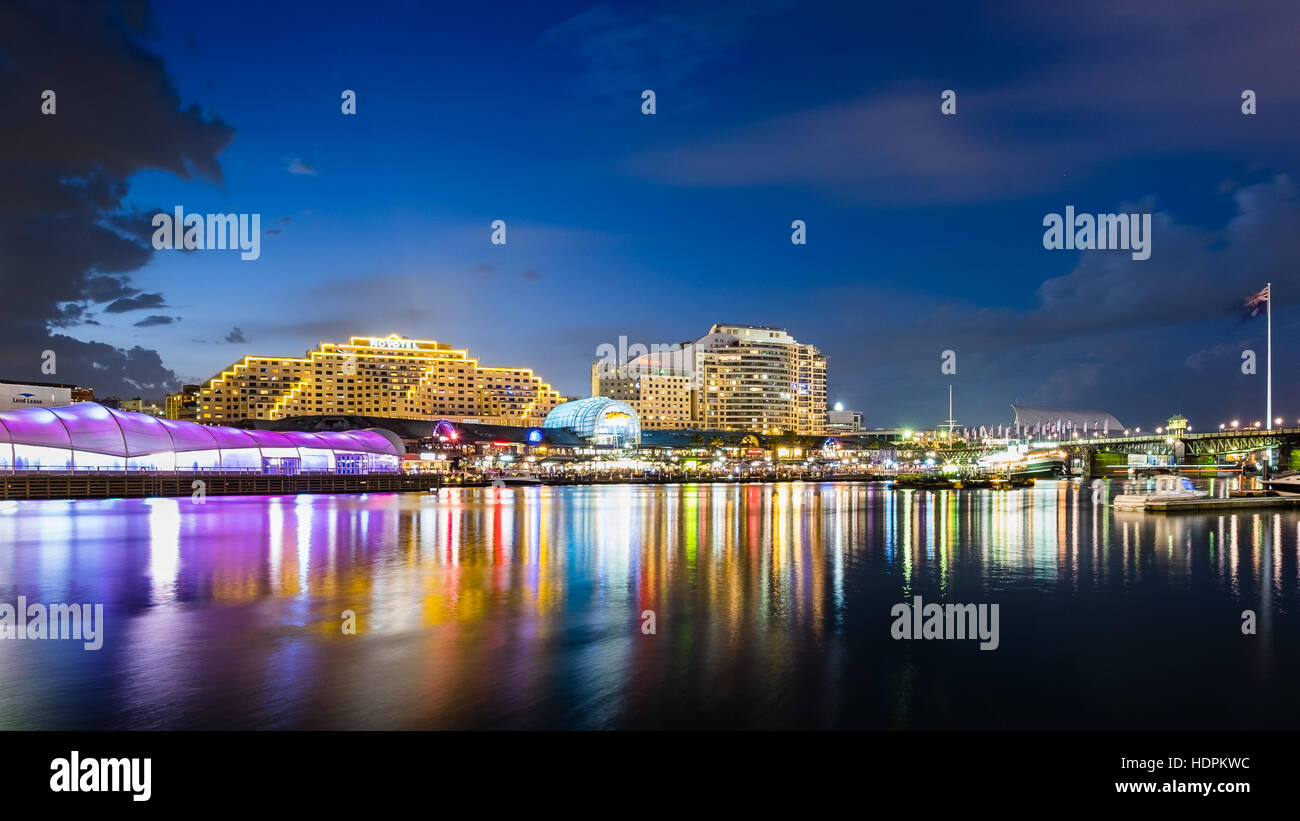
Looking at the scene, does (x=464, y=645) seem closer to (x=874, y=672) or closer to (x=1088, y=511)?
(x=874, y=672)

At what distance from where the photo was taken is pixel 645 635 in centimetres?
1675

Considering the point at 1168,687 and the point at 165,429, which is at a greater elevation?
the point at 165,429

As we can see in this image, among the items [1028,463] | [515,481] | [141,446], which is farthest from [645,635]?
[1028,463]

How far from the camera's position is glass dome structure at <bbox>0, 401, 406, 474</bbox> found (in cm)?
7038

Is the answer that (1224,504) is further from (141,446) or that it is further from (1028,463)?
(1028,463)

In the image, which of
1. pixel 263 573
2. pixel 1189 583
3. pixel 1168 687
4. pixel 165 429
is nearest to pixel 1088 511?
pixel 1189 583

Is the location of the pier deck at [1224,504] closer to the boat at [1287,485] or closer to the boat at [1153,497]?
the boat at [1153,497]

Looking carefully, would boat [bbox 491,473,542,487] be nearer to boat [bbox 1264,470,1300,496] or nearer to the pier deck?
the pier deck

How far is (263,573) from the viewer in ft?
83.3

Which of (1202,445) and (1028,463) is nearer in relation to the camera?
(1202,445)

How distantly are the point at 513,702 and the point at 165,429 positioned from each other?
8201 centimetres

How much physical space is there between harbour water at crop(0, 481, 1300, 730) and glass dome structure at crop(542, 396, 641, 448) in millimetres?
142063

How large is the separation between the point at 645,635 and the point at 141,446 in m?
76.6
